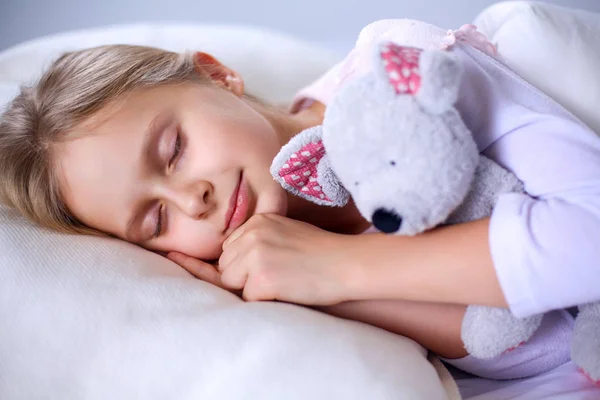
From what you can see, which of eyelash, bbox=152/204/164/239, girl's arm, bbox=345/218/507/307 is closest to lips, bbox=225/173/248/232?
eyelash, bbox=152/204/164/239

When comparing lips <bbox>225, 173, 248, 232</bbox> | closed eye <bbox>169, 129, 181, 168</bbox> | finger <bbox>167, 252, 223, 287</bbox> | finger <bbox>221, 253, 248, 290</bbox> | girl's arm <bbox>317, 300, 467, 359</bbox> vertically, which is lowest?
girl's arm <bbox>317, 300, 467, 359</bbox>

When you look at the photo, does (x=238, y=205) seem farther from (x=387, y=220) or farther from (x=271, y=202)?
(x=387, y=220)

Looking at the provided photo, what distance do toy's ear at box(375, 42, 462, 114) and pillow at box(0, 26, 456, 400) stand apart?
28 centimetres

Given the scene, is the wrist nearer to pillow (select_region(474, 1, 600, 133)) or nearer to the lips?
the lips

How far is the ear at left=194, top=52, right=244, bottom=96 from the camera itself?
102 centimetres

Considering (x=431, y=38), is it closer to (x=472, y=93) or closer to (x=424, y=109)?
(x=472, y=93)

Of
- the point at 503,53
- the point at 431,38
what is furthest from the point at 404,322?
the point at 503,53

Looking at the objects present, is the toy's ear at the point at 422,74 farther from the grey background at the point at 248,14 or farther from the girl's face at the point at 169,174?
the grey background at the point at 248,14

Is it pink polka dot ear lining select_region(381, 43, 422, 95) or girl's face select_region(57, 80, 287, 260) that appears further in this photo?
girl's face select_region(57, 80, 287, 260)

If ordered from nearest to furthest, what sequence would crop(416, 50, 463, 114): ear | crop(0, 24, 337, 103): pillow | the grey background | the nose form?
→ crop(416, 50, 463, 114): ear < the nose < crop(0, 24, 337, 103): pillow < the grey background

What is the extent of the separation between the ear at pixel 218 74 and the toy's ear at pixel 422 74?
491 millimetres

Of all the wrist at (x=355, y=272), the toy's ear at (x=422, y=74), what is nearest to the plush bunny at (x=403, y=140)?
the toy's ear at (x=422, y=74)

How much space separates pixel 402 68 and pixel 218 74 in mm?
578

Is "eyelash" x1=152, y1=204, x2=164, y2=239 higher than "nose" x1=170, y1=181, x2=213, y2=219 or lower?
lower
